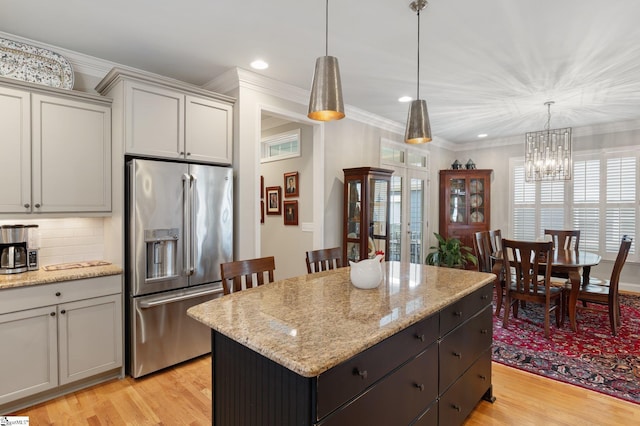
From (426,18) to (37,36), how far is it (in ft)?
9.67

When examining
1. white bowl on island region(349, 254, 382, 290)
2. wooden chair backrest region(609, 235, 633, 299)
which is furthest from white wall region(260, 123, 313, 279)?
wooden chair backrest region(609, 235, 633, 299)

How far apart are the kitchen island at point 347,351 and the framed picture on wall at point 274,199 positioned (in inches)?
111

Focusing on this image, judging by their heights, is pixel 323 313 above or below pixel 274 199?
below

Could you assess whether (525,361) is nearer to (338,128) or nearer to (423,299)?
(423,299)

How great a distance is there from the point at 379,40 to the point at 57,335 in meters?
3.27

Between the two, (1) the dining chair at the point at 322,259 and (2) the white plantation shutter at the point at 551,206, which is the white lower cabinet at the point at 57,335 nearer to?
(1) the dining chair at the point at 322,259

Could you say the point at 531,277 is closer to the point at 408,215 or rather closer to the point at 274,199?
the point at 408,215

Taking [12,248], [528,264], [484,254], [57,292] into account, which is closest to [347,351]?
[57,292]

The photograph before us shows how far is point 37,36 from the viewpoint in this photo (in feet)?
8.58

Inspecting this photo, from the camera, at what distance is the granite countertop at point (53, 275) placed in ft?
7.39

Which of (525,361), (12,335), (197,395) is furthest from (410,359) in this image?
(12,335)

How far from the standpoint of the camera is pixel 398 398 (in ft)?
4.84

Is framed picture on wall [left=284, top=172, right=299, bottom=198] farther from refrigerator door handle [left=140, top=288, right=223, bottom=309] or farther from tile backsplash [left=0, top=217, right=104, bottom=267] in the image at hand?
tile backsplash [left=0, top=217, right=104, bottom=267]

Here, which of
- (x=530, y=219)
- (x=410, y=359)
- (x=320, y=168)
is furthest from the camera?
(x=530, y=219)
